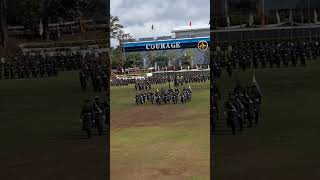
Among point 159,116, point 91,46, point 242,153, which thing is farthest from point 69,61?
point 242,153

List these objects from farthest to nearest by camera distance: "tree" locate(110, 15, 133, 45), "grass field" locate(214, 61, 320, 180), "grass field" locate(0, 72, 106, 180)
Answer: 1. "tree" locate(110, 15, 133, 45)
2. "grass field" locate(0, 72, 106, 180)
3. "grass field" locate(214, 61, 320, 180)

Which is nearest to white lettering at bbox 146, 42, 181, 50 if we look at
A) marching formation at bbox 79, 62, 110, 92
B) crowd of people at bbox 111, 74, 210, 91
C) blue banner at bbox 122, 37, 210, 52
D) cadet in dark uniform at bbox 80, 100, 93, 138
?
blue banner at bbox 122, 37, 210, 52

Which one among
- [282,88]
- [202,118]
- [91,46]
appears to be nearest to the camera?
[282,88]

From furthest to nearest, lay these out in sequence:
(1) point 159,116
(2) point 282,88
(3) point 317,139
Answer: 1. (1) point 159,116
2. (2) point 282,88
3. (3) point 317,139

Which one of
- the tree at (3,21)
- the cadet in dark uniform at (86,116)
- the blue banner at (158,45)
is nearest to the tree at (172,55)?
the blue banner at (158,45)

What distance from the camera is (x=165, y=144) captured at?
8.48 meters

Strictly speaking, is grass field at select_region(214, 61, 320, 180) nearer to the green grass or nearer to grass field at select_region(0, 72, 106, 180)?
grass field at select_region(0, 72, 106, 180)

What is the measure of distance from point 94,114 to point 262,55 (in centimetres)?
325

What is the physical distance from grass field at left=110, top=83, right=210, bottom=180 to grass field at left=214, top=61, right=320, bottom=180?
0.68 metres

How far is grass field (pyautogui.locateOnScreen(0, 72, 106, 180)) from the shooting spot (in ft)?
25.6

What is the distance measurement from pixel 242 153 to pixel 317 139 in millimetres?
1245

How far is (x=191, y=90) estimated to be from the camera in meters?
9.97

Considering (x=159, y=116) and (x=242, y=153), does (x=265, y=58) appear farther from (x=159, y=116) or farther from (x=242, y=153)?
(x=159, y=116)

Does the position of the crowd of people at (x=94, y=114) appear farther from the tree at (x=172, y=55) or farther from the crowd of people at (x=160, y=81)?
the tree at (x=172, y=55)
